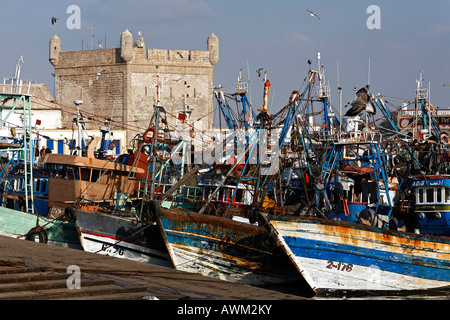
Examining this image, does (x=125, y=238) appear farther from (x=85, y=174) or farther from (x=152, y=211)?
(x=85, y=174)

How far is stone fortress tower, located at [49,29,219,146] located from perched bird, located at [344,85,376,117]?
99.4 feet

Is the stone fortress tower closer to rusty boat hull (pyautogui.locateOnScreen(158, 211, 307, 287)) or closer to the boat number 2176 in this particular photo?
rusty boat hull (pyautogui.locateOnScreen(158, 211, 307, 287))

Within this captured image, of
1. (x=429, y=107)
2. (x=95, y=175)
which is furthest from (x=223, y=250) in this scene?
(x=429, y=107)

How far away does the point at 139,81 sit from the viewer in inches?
2179

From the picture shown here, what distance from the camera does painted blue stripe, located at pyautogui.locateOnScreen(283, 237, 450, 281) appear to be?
18.3 metres

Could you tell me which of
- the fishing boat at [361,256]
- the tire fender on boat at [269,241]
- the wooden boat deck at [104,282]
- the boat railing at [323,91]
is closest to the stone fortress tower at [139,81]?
the boat railing at [323,91]

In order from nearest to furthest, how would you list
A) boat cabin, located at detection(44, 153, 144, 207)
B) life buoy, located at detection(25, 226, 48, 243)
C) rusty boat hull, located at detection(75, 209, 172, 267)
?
1. rusty boat hull, located at detection(75, 209, 172, 267)
2. life buoy, located at detection(25, 226, 48, 243)
3. boat cabin, located at detection(44, 153, 144, 207)

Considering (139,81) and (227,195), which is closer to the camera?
(227,195)

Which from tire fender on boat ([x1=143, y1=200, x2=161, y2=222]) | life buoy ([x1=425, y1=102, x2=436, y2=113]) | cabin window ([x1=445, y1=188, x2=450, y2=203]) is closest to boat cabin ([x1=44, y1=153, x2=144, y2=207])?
tire fender on boat ([x1=143, y1=200, x2=161, y2=222])

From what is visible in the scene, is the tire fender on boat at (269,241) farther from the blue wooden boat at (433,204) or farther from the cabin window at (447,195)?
the cabin window at (447,195)

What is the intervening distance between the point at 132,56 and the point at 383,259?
4000cm

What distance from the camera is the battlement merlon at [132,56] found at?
5491 cm
